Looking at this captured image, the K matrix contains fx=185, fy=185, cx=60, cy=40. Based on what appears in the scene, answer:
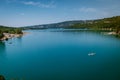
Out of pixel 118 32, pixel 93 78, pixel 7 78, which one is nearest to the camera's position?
pixel 93 78

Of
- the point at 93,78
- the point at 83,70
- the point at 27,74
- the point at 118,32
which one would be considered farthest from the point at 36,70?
the point at 118,32

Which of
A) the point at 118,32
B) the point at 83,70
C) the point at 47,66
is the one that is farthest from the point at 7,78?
the point at 118,32

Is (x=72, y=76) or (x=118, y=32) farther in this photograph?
(x=118, y=32)

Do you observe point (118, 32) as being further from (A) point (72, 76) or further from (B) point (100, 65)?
(A) point (72, 76)

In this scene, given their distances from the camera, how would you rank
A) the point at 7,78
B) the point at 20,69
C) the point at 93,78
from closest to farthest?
the point at 93,78
the point at 7,78
the point at 20,69

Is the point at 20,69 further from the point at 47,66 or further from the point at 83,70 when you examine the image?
the point at 83,70

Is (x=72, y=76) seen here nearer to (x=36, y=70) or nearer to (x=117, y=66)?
(x=36, y=70)

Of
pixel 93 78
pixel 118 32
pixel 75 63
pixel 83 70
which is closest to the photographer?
pixel 93 78

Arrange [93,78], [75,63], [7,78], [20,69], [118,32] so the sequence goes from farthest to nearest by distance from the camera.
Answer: [118,32] → [75,63] → [20,69] → [7,78] → [93,78]

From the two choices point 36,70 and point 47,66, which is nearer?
point 36,70
